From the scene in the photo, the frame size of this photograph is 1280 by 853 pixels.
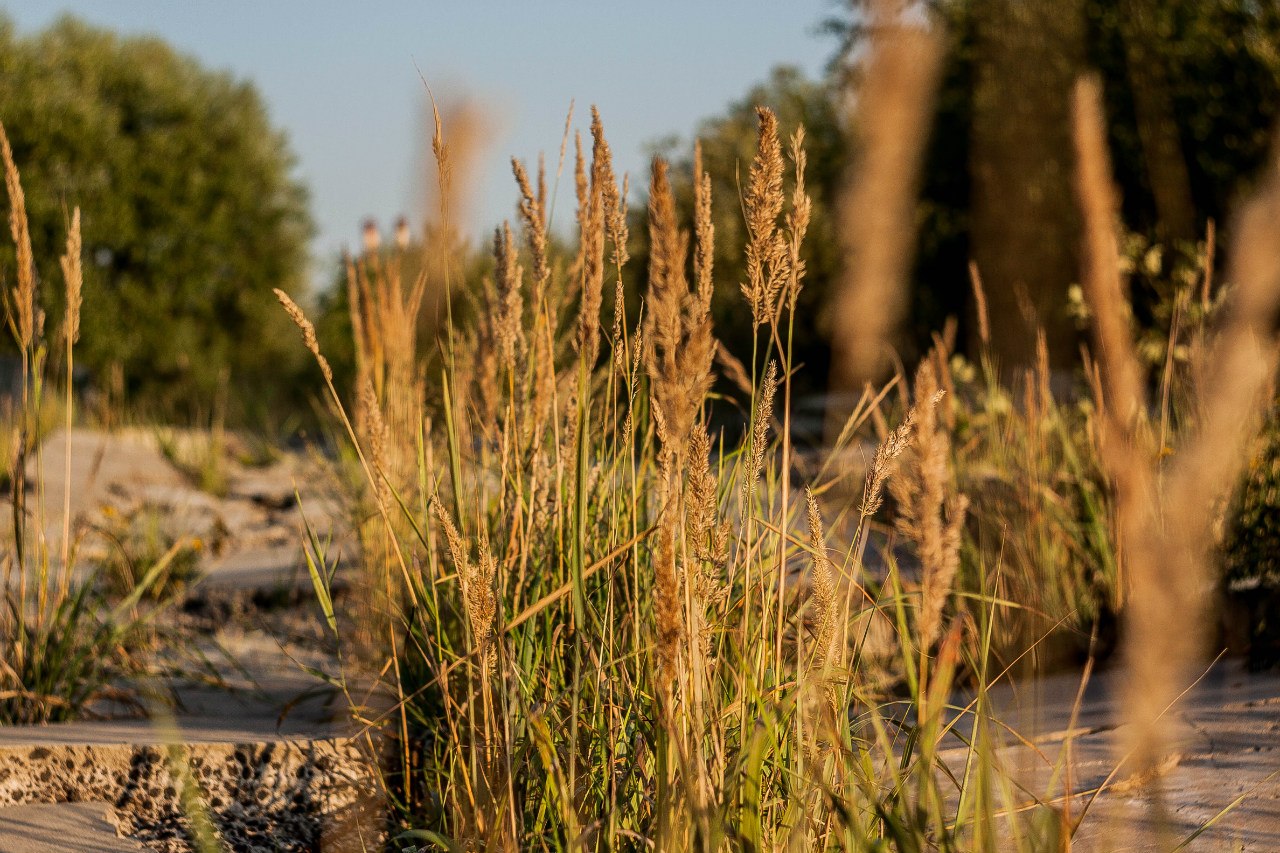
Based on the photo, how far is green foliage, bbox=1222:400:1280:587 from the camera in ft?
8.61

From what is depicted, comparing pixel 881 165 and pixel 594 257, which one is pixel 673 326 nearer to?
pixel 594 257

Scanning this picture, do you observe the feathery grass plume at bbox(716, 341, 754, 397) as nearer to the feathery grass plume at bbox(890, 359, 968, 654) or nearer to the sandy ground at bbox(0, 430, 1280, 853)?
the feathery grass plume at bbox(890, 359, 968, 654)

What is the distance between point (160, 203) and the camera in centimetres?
1543

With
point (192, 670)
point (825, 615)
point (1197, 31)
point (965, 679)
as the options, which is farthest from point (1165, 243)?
point (825, 615)

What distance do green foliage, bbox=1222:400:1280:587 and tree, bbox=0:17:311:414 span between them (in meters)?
13.3

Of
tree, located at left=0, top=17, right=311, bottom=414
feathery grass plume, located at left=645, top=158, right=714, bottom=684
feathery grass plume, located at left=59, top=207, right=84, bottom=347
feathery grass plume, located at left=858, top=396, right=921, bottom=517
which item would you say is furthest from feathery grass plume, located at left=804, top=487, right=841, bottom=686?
tree, located at left=0, top=17, right=311, bottom=414

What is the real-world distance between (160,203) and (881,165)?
1587cm

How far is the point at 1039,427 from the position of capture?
10.3 feet

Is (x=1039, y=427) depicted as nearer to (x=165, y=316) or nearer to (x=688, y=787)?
(x=688, y=787)

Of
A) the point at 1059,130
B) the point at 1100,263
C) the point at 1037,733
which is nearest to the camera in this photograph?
the point at 1100,263

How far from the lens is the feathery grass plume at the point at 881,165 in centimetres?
128

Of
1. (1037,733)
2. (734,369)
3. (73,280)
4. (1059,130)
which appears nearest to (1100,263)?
(1037,733)

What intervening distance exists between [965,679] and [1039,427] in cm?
80

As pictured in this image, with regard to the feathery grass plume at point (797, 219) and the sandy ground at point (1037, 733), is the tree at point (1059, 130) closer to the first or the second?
the sandy ground at point (1037, 733)
